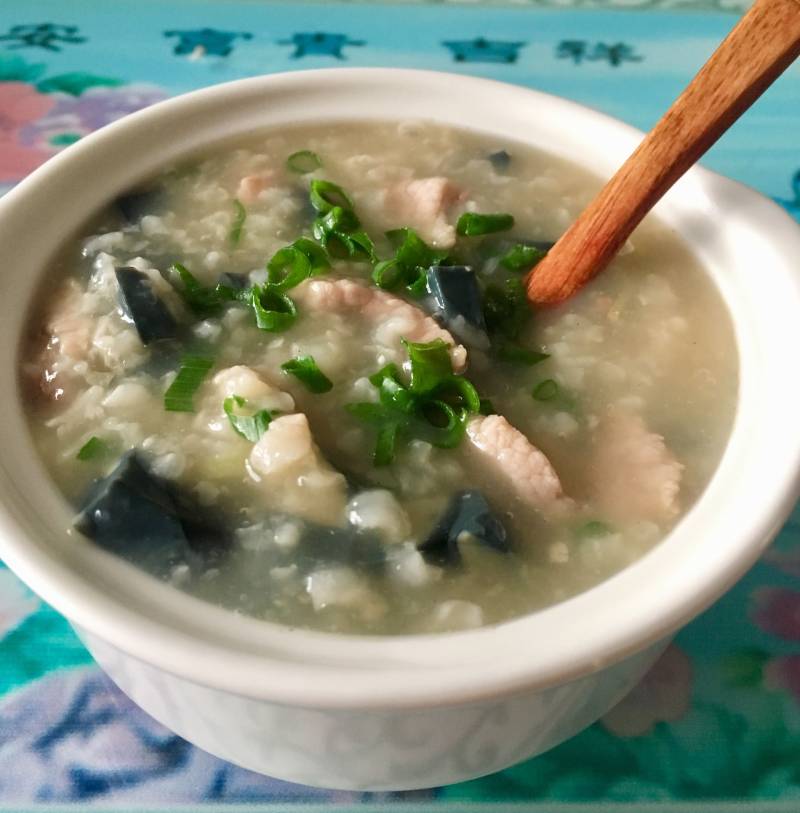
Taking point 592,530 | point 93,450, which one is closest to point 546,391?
point 592,530

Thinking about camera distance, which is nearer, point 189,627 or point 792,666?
point 189,627

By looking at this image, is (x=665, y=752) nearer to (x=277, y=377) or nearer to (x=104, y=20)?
(x=277, y=377)

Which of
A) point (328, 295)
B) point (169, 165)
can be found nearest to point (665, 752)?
point (328, 295)

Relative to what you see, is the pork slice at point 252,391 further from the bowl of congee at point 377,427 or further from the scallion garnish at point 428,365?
the scallion garnish at point 428,365

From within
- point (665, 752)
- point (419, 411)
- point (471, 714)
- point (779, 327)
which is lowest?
point (665, 752)

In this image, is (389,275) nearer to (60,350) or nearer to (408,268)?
(408,268)

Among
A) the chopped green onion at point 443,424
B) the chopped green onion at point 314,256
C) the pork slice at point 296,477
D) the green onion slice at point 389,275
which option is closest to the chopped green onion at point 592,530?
the chopped green onion at point 443,424
